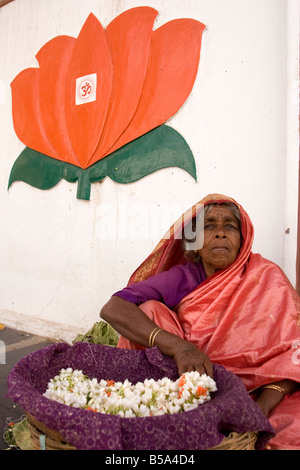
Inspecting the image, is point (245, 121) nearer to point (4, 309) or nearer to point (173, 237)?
point (173, 237)

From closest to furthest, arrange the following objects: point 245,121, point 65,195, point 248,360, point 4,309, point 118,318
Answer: point 248,360, point 118,318, point 245,121, point 65,195, point 4,309

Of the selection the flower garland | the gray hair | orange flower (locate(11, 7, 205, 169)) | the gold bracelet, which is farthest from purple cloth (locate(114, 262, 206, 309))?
Answer: orange flower (locate(11, 7, 205, 169))

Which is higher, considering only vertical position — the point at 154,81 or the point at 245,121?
the point at 154,81

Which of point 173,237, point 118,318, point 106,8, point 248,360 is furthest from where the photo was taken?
point 106,8

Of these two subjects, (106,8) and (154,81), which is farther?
(106,8)

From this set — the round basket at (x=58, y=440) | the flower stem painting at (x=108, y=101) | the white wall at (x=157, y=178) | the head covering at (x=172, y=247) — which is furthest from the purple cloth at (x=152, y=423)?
the flower stem painting at (x=108, y=101)

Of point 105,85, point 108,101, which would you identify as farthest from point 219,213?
point 105,85

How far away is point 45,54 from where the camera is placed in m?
4.20

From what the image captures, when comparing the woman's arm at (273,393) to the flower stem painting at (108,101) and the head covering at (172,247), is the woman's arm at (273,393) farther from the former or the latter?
the flower stem painting at (108,101)

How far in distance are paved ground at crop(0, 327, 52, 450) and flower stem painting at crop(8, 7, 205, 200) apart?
153 cm

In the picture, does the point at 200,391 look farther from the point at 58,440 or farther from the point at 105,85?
the point at 105,85

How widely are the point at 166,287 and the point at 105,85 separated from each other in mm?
2281

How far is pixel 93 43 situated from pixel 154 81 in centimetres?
89
